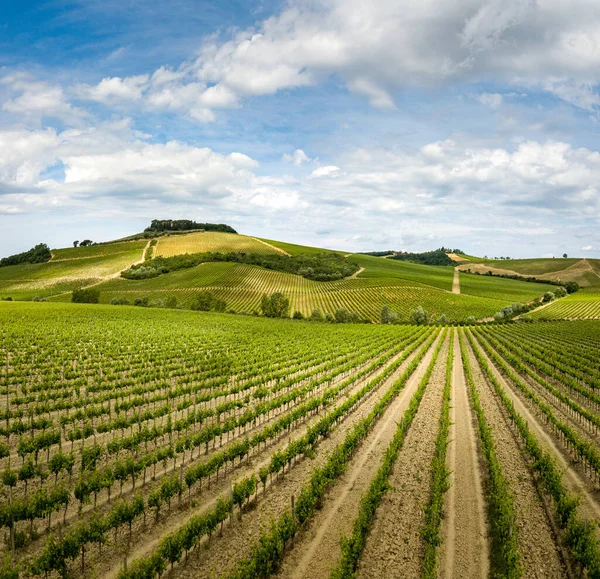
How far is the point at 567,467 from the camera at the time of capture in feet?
61.9

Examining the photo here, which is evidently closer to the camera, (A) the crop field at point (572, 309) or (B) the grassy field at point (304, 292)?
(A) the crop field at point (572, 309)

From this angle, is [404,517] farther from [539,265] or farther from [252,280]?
[539,265]

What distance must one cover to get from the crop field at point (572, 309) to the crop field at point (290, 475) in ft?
230

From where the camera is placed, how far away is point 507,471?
60.7 feet

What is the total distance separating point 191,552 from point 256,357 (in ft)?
98.6

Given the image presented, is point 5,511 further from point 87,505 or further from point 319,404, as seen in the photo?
point 319,404

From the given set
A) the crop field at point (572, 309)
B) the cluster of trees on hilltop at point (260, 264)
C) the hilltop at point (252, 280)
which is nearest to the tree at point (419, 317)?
the hilltop at point (252, 280)

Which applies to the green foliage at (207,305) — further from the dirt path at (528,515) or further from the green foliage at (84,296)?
the dirt path at (528,515)

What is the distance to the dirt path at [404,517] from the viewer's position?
12.3 meters

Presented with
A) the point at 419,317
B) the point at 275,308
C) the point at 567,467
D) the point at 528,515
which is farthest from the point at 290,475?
the point at 419,317

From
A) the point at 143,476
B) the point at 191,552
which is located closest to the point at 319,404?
the point at 143,476

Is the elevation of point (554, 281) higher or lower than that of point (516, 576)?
higher

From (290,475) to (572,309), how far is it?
11371 cm

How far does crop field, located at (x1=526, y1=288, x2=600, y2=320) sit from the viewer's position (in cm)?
9600
